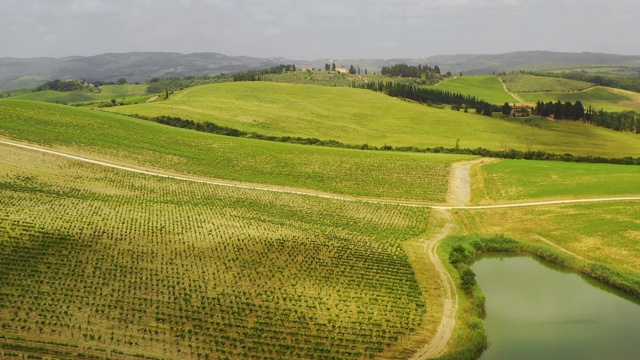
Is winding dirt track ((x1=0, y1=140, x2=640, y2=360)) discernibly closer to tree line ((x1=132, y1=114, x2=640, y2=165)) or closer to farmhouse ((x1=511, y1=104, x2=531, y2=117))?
tree line ((x1=132, y1=114, x2=640, y2=165))

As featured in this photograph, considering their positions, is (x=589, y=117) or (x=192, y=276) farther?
(x=589, y=117)

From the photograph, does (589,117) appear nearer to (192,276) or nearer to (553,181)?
(553,181)

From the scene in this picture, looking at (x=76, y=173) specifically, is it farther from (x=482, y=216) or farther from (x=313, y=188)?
(x=482, y=216)

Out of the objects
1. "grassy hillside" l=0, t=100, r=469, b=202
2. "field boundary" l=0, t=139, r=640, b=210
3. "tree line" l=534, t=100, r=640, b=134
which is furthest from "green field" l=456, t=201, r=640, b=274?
"tree line" l=534, t=100, r=640, b=134

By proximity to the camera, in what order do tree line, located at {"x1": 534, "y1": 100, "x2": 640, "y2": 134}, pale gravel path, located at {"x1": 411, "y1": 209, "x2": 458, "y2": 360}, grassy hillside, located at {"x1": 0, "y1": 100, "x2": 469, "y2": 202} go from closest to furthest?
pale gravel path, located at {"x1": 411, "y1": 209, "x2": 458, "y2": 360}, grassy hillside, located at {"x1": 0, "y1": 100, "x2": 469, "y2": 202}, tree line, located at {"x1": 534, "y1": 100, "x2": 640, "y2": 134}

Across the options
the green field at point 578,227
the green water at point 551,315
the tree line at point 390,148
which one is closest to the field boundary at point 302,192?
the green field at point 578,227

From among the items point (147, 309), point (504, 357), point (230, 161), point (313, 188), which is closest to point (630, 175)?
point (313, 188)

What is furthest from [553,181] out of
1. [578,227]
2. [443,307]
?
[443,307]
